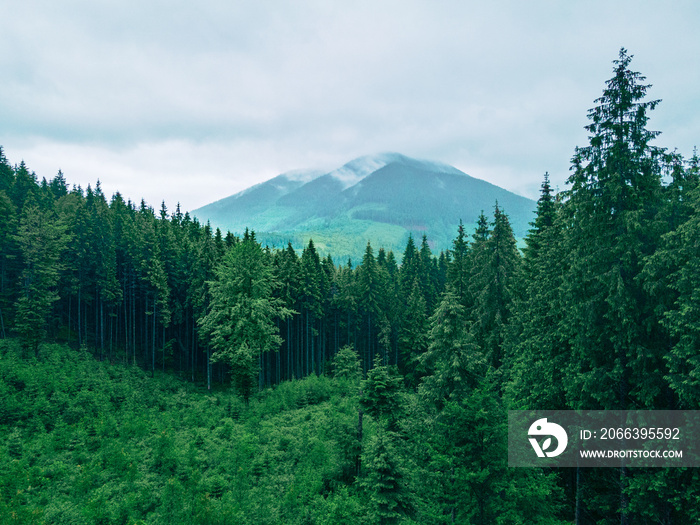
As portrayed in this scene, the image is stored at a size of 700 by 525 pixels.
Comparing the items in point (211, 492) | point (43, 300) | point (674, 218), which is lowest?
point (211, 492)

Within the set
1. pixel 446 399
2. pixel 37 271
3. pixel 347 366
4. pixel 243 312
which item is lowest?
pixel 347 366

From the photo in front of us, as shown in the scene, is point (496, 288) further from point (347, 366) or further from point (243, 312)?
point (347, 366)

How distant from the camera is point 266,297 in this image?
3347 cm

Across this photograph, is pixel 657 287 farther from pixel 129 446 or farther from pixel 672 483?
pixel 129 446

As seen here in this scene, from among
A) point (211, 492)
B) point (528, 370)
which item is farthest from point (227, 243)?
point (528, 370)

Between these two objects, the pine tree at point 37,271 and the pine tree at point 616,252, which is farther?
the pine tree at point 37,271

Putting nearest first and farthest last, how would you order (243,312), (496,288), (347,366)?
(496,288) → (243,312) → (347,366)

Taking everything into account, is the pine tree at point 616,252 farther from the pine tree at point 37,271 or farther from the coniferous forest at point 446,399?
the pine tree at point 37,271

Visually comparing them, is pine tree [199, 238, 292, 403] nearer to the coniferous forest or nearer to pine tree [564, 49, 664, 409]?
the coniferous forest

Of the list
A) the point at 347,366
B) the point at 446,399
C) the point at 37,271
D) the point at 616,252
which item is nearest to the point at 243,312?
the point at 347,366

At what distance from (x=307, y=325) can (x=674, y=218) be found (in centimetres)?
4023

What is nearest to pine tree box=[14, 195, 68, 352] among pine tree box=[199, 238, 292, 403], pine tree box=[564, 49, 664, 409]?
pine tree box=[199, 238, 292, 403]

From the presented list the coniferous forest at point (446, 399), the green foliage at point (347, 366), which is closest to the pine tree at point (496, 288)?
the coniferous forest at point (446, 399)

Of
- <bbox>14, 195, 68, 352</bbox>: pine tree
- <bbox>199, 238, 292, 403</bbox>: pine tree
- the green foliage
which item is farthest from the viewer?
the green foliage
